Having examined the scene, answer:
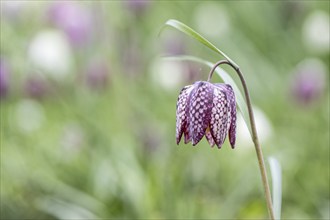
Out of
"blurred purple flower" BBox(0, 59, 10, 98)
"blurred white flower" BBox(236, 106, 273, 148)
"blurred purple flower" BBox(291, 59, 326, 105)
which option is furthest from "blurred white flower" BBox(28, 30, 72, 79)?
"blurred purple flower" BBox(291, 59, 326, 105)

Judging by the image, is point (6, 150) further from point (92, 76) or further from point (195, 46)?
point (195, 46)

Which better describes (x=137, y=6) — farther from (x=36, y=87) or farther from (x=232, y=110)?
(x=232, y=110)

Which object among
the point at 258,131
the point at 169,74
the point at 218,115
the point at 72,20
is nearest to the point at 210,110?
the point at 218,115

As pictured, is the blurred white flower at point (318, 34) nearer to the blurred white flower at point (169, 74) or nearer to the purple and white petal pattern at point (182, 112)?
the blurred white flower at point (169, 74)

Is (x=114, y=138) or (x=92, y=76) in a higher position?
(x=92, y=76)

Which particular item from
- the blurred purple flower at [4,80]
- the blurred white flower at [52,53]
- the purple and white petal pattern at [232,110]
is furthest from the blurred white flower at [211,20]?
the purple and white petal pattern at [232,110]

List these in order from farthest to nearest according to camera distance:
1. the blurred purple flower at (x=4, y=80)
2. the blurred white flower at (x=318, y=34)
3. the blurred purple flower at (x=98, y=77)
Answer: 1. the blurred white flower at (x=318, y=34)
2. the blurred purple flower at (x=98, y=77)
3. the blurred purple flower at (x=4, y=80)

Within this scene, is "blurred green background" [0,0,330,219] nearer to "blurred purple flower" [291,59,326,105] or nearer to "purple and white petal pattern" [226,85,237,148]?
"blurred purple flower" [291,59,326,105]

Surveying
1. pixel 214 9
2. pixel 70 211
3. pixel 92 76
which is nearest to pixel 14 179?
pixel 70 211
